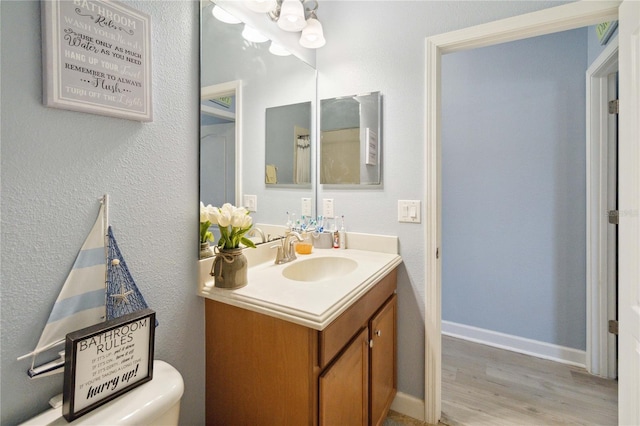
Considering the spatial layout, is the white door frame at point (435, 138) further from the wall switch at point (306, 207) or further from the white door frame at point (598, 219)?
the white door frame at point (598, 219)

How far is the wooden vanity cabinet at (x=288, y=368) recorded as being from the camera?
0.99 m

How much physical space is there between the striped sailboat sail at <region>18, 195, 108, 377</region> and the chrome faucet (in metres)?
0.77

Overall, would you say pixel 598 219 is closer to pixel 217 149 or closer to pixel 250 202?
pixel 250 202

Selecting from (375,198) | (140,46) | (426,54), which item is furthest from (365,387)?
(426,54)

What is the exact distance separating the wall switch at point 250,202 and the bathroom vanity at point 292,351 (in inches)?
12.0

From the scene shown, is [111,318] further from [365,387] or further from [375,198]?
[375,198]

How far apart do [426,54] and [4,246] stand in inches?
70.8

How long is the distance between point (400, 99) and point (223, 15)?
0.96 meters

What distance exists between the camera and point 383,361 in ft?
5.00

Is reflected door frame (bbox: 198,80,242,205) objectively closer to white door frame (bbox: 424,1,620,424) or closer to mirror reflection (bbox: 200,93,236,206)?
mirror reflection (bbox: 200,93,236,206)

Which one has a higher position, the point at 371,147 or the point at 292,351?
the point at 371,147

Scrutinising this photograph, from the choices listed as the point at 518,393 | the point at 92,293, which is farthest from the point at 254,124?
the point at 518,393

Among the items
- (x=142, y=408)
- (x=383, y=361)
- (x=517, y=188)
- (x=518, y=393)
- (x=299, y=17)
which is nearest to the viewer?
(x=142, y=408)
